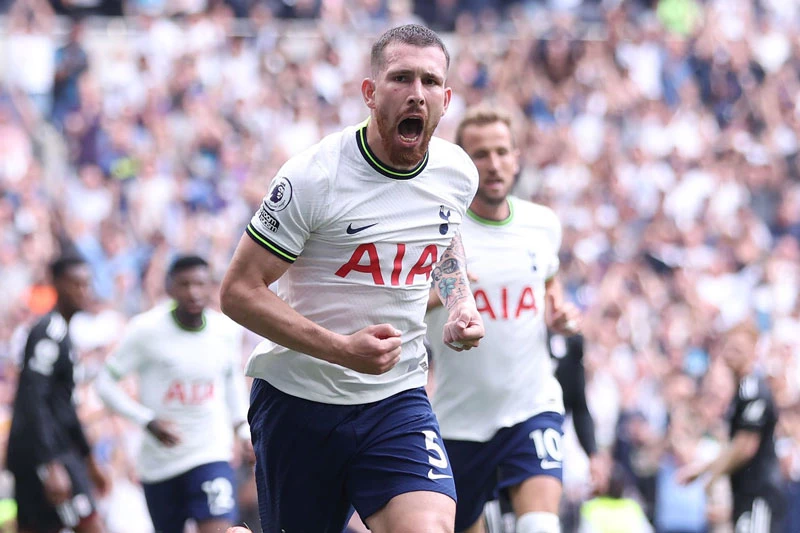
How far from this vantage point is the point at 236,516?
32.1ft

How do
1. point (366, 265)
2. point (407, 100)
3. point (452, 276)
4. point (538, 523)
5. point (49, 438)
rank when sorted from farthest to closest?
point (49, 438) < point (538, 523) < point (452, 276) < point (366, 265) < point (407, 100)

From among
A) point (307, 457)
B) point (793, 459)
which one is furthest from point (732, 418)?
point (307, 457)

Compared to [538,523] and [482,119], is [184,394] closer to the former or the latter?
[482,119]

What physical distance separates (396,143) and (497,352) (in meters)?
2.38

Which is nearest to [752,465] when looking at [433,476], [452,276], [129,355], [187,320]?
[187,320]

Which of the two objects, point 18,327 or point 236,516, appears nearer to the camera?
point 236,516

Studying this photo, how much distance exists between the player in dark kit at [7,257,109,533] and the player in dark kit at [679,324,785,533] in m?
4.94

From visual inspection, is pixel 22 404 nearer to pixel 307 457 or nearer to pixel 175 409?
pixel 175 409

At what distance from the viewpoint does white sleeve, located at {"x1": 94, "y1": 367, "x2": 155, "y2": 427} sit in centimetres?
945

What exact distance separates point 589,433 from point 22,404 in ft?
13.3

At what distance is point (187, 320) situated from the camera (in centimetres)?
994

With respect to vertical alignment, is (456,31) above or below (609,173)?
above

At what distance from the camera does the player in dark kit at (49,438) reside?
9500 millimetres

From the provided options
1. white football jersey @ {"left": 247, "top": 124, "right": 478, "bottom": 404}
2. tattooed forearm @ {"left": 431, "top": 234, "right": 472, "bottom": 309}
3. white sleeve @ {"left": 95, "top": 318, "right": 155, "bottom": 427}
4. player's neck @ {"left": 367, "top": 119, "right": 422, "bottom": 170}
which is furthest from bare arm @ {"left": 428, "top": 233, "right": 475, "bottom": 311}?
white sleeve @ {"left": 95, "top": 318, "right": 155, "bottom": 427}
